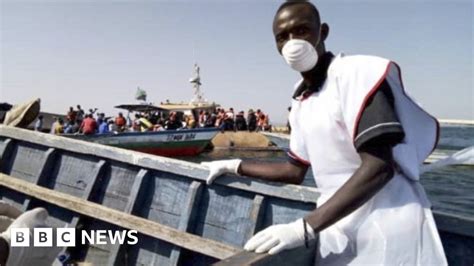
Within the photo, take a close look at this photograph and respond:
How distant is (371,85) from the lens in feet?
5.58

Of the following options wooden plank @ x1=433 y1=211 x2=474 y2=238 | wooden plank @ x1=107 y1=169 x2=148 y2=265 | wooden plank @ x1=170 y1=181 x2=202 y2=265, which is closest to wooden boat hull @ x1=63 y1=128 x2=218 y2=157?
wooden plank @ x1=107 y1=169 x2=148 y2=265

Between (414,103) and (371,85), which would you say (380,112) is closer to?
(371,85)

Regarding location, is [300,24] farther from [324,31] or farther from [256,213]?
[256,213]

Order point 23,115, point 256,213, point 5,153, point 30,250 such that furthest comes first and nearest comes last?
point 23,115 < point 5,153 < point 256,213 < point 30,250

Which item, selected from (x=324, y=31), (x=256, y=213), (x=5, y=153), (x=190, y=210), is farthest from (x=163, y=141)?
(x=324, y=31)

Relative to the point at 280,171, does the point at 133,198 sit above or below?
below

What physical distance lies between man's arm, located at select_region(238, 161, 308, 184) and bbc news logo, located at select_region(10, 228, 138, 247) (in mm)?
1538

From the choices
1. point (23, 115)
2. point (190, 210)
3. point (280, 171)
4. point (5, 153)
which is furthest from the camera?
point (23, 115)

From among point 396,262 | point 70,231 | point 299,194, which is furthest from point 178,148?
point 396,262

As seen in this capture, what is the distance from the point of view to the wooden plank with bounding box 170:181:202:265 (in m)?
3.62

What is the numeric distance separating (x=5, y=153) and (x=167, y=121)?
1831 centimetres

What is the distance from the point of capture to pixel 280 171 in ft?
8.43

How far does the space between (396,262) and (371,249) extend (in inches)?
4.3

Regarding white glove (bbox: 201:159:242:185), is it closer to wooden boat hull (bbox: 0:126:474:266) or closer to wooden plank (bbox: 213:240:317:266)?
wooden boat hull (bbox: 0:126:474:266)
